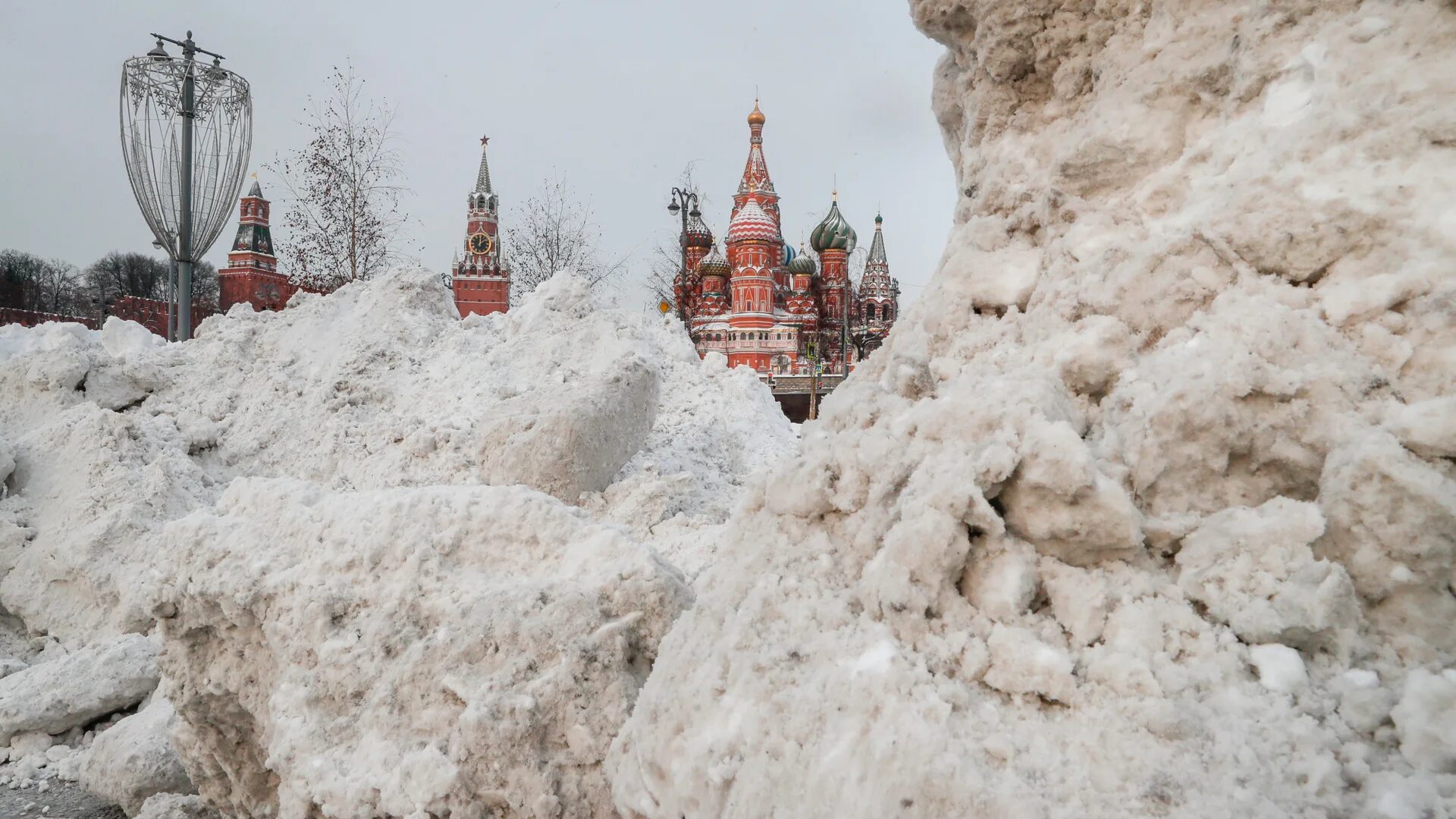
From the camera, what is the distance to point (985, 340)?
6.41 feet

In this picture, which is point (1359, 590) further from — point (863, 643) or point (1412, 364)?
point (863, 643)

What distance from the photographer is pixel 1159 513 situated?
145 centimetres

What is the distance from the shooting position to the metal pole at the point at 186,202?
369 inches

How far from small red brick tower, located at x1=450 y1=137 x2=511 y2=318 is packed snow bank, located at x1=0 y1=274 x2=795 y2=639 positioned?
25.8 m

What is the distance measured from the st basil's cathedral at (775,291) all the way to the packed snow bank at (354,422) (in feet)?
73.5

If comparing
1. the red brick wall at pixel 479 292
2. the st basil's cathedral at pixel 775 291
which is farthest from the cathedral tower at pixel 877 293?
the red brick wall at pixel 479 292

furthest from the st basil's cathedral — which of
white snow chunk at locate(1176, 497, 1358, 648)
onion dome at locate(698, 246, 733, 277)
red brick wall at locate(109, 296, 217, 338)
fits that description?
white snow chunk at locate(1176, 497, 1358, 648)

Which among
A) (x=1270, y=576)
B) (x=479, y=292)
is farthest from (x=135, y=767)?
(x=479, y=292)

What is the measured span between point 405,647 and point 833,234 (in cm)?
3992

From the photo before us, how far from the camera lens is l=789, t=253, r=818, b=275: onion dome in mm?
39438

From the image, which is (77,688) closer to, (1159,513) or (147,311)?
(1159,513)

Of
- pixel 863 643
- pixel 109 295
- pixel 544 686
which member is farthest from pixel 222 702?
pixel 109 295

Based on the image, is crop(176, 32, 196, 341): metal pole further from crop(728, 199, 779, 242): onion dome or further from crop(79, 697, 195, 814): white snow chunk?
crop(728, 199, 779, 242): onion dome

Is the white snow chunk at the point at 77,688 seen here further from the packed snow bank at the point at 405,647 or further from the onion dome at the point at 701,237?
the onion dome at the point at 701,237
